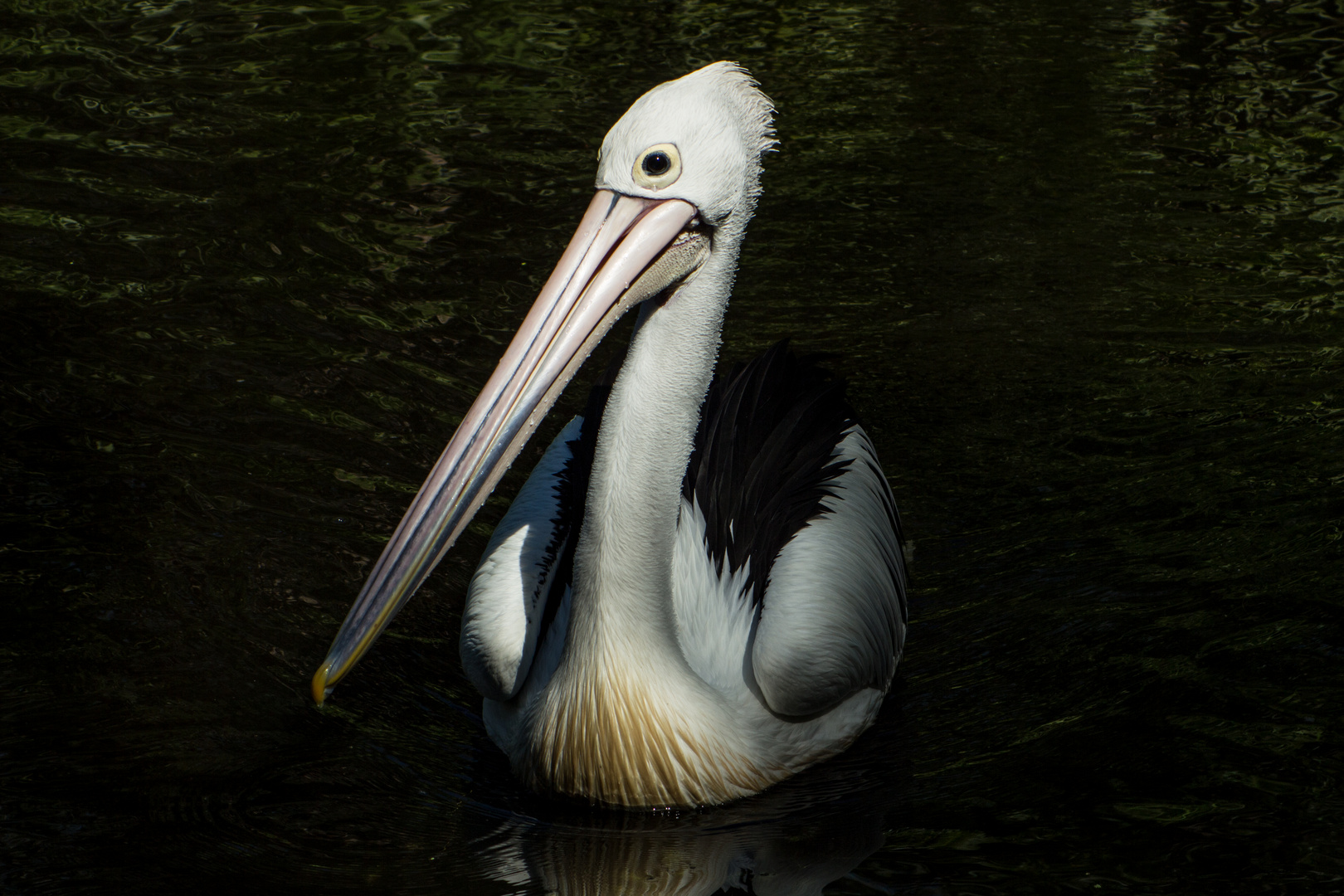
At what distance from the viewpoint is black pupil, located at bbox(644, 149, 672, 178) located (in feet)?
9.39

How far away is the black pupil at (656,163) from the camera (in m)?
2.86

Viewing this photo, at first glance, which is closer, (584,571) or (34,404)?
(584,571)

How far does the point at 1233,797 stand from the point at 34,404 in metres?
3.83

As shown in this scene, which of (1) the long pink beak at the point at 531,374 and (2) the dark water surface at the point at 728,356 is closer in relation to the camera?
(1) the long pink beak at the point at 531,374

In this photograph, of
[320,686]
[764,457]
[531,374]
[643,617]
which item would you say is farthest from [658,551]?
[764,457]

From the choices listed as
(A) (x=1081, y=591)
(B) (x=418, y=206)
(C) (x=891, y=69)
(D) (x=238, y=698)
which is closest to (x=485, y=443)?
(D) (x=238, y=698)

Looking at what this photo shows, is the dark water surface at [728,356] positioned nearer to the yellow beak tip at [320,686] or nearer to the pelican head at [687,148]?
the yellow beak tip at [320,686]

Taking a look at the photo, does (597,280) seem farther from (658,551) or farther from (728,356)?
(728,356)

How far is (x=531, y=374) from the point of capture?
9.40 ft

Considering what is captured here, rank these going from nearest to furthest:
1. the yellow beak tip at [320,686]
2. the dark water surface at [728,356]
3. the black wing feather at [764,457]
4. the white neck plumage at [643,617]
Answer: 1. the yellow beak tip at [320,686]
2. the white neck plumage at [643,617]
3. the dark water surface at [728,356]
4. the black wing feather at [764,457]

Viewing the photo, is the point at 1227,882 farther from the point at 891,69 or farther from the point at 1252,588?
the point at 891,69

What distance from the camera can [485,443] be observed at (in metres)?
2.83

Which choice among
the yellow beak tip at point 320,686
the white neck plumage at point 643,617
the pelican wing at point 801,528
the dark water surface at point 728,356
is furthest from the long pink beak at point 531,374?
the pelican wing at point 801,528

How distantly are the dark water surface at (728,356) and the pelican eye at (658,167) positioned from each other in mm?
1404
